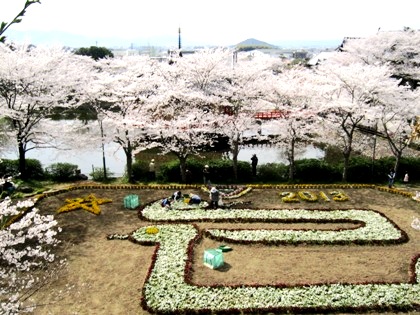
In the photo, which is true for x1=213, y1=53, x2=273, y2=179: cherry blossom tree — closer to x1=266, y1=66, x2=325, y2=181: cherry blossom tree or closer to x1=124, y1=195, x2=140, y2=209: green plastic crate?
→ x1=266, y1=66, x2=325, y2=181: cherry blossom tree

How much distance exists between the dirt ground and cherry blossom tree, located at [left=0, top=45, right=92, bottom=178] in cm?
840

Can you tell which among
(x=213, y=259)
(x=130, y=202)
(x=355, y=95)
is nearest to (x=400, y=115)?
(x=355, y=95)

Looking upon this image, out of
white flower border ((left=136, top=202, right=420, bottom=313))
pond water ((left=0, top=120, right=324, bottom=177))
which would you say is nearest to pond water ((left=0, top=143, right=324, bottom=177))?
pond water ((left=0, top=120, right=324, bottom=177))

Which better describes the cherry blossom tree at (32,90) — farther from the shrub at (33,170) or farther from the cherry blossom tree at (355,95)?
the cherry blossom tree at (355,95)

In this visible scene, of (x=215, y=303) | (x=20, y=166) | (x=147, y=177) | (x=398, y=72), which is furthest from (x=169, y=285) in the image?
(x=398, y=72)

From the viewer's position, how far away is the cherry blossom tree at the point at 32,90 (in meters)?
23.8

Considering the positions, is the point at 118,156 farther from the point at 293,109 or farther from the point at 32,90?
the point at 293,109

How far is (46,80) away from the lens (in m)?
24.8

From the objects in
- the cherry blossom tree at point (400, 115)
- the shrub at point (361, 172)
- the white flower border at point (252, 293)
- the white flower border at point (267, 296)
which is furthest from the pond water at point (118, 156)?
the white flower border at point (267, 296)

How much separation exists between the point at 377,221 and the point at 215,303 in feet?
32.9

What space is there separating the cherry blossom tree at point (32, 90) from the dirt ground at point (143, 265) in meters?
8.40

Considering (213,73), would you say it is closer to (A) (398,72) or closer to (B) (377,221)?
(B) (377,221)

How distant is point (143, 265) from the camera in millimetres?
14828

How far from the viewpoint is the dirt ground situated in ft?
42.2
